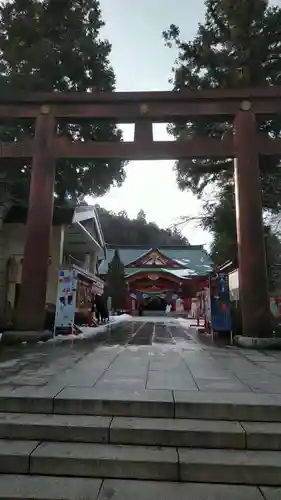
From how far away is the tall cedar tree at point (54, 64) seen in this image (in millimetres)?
9875

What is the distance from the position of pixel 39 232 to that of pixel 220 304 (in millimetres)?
4944

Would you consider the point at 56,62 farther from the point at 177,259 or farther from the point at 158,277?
the point at 177,259

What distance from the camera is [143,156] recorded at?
27.9 feet

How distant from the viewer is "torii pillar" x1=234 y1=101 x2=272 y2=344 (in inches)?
286

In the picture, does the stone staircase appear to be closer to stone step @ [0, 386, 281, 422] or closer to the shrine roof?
stone step @ [0, 386, 281, 422]

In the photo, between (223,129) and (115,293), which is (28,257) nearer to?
(223,129)

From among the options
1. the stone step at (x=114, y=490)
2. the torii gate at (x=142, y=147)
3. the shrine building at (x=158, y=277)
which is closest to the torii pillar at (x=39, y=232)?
the torii gate at (x=142, y=147)

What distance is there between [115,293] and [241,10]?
19.1 m

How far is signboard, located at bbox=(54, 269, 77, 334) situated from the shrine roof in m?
16.3

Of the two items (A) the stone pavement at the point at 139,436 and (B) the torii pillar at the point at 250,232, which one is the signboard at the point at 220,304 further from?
(A) the stone pavement at the point at 139,436

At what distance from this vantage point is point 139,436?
2.87 meters

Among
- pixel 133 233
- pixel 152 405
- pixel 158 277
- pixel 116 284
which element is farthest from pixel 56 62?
pixel 133 233

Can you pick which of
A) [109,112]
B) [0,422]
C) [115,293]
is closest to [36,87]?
[109,112]

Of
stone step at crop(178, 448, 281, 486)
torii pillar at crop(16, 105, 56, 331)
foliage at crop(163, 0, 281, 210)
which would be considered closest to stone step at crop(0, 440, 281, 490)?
stone step at crop(178, 448, 281, 486)
